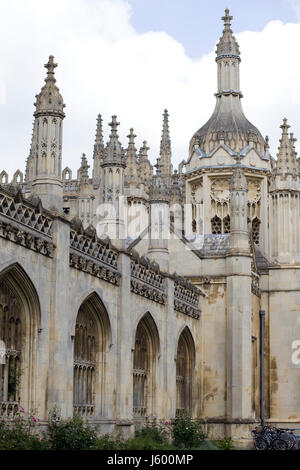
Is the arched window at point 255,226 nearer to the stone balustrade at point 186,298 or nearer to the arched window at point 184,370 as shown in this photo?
the stone balustrade at point 186,298

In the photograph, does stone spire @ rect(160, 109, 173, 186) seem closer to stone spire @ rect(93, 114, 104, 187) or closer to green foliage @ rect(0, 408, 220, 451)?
stone spire @ rect(93, 114, 104, 187)

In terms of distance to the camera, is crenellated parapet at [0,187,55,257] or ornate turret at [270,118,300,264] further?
ornate turret at [270,118,300,264]

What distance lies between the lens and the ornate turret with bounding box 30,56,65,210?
20156 mm

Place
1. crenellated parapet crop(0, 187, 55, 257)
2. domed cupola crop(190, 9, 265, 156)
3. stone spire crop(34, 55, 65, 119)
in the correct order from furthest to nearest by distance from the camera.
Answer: domed cupola crop(190, 9, 265, 156) < stone spire crop(34, 55, 65, 119) < crenellated parapet crop(0, 187, 55, 257)

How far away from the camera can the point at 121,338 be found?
77.7 feet

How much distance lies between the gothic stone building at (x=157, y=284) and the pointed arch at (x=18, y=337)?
0.9 inches

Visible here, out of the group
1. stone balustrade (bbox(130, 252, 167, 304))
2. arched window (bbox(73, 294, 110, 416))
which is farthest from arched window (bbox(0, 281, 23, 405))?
stone balustrade (bbox(130, 252, 167, 304))

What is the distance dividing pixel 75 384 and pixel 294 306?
1693cm

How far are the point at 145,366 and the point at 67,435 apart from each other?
27.7 ft

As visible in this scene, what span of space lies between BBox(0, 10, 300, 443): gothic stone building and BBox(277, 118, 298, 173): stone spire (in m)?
0.06

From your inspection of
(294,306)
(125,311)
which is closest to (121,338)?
(125,311)

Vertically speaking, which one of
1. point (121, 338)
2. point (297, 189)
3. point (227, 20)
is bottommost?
point (121, 338)

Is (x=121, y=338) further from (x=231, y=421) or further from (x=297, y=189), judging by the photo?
(x=297, y=189)

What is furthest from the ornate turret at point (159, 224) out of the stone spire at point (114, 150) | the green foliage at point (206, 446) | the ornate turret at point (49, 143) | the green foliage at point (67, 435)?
the green foliage at point (67, 435)
